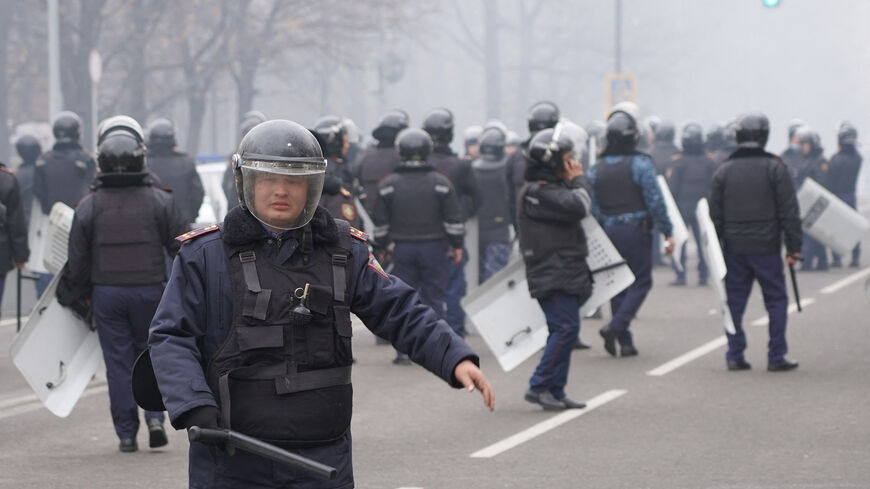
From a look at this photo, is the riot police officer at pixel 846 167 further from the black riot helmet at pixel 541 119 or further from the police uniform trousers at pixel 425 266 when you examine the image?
the police uniform trousers at pixel 425 266

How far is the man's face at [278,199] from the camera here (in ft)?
14.1

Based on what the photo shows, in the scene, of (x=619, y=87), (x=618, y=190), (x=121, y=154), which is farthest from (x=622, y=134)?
(x=619, y=87)

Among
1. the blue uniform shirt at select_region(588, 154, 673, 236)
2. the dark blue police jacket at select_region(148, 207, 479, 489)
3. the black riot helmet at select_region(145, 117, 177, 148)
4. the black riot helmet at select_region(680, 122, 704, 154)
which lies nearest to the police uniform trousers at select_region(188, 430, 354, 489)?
the dark blue police jacket at select_region(148, 207, 479, 489)

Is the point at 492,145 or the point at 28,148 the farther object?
the point at 28,148

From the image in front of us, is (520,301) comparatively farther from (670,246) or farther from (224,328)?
(224,328)

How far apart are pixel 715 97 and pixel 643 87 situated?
1029 inches

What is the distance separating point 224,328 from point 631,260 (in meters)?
7.78

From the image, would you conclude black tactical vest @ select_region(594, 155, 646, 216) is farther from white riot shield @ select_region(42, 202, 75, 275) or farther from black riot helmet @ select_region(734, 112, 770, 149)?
white riot shield @ select_region(42, 202, 75, 275)

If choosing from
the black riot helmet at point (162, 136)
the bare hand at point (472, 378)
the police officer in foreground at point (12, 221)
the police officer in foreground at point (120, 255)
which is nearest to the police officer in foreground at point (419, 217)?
the police officer in foreground at point (12, 221)

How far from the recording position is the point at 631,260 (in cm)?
1184

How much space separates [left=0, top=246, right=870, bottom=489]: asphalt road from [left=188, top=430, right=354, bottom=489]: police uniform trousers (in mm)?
3002

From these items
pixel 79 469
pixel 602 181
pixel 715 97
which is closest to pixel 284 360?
pixel 79 469

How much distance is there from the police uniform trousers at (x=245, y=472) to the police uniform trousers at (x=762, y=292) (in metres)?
7.02

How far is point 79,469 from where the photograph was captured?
7816mm
